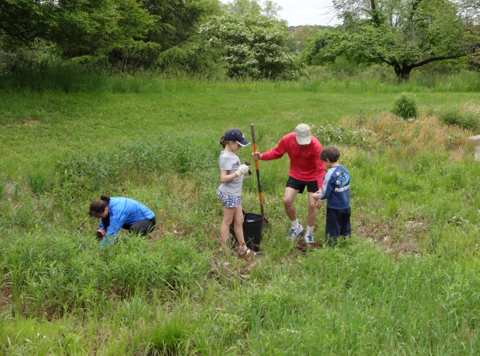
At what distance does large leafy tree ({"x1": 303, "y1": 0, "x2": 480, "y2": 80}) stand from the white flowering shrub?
242 centimetres

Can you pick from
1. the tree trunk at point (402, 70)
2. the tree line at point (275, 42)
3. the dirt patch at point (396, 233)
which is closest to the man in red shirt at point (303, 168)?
the dirt patch at point (396, 233)

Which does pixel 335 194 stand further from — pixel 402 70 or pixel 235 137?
pixel 402 70

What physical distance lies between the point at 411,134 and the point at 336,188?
649 cm

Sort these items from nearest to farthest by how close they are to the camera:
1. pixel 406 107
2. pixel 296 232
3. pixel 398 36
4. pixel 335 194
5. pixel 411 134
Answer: pixel 335 194
pixel 296 232
pixel 411 134
pixel 406 107
pixel 398 36

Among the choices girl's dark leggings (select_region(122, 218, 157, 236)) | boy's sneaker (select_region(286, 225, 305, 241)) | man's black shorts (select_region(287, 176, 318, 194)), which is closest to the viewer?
girl's dark leggings (select_region(122, 218, 157, 236))

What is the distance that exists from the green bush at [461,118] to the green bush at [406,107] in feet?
2.61

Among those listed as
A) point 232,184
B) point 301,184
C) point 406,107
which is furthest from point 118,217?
point 406,107

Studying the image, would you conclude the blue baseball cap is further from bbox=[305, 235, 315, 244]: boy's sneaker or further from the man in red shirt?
bbox=[305, 235, 315, 244]: boy's sneaker

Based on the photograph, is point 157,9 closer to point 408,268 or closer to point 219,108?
point 219,108

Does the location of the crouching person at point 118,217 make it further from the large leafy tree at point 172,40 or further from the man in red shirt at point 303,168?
the large leafy tree at point 172,40

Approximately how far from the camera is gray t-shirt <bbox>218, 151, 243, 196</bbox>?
5121mm

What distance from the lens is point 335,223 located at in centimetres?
545

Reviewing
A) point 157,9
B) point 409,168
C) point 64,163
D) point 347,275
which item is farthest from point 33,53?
point 347,275

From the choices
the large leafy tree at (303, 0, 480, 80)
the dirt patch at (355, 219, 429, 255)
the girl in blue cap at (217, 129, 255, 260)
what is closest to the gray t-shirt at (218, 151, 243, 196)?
the girl in blue cap at (217, 129, 255, 260)
